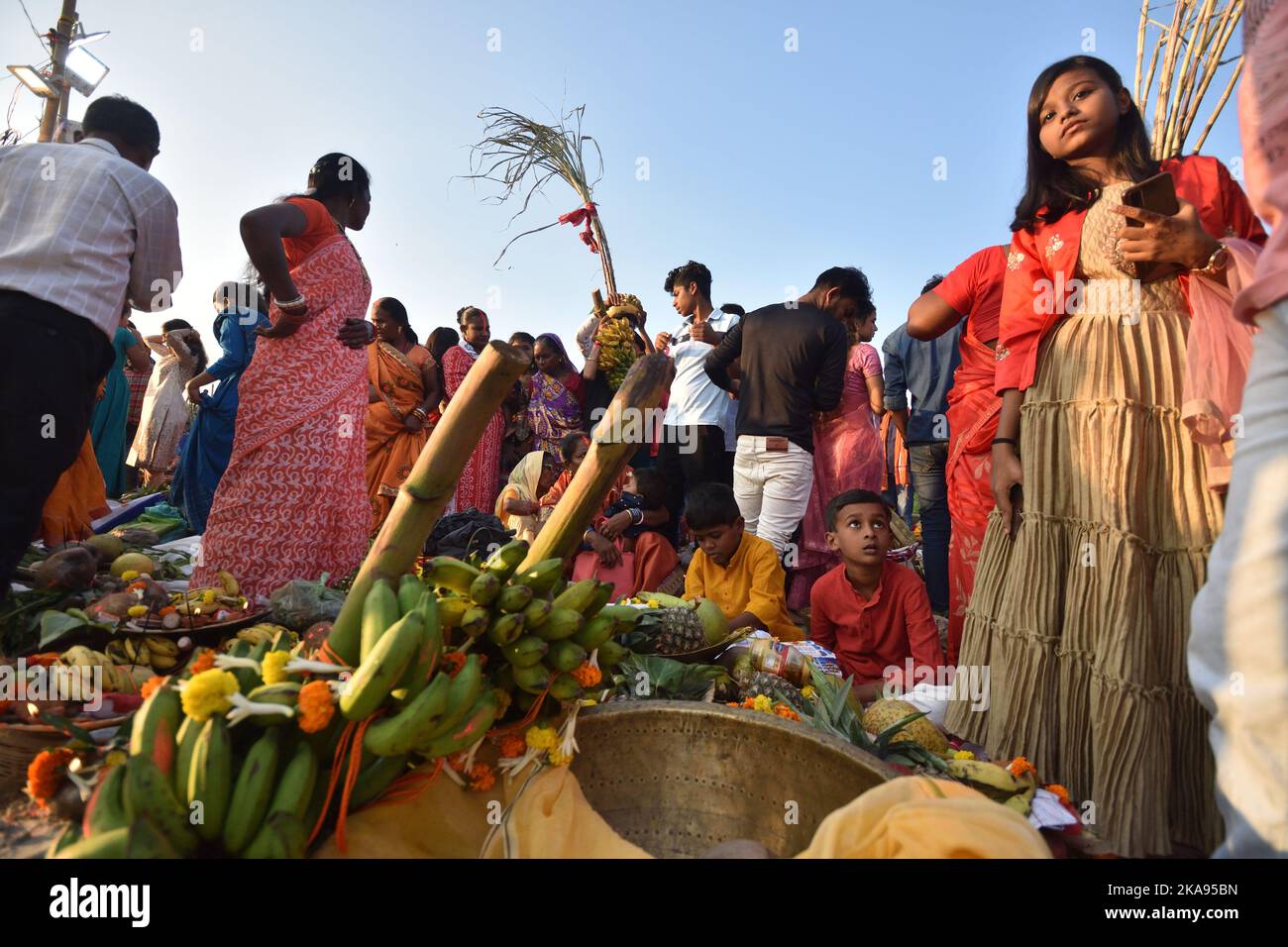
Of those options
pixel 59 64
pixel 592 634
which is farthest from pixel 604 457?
pixel 59 64

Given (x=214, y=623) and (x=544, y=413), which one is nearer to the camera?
(x=214, y=623)

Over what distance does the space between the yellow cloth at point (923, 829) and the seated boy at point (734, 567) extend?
2.62 m

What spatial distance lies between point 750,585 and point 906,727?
1.70 metres

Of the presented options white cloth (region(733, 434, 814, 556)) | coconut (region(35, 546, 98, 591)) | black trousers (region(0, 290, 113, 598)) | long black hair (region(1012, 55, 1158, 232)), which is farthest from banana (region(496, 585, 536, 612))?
white cloth (region(733, 434, 814, 556))

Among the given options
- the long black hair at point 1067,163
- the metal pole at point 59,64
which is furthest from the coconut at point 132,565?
the metal pole at point 59,64

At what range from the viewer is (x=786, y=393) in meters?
4.73

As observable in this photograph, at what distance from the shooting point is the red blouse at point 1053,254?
216 cm

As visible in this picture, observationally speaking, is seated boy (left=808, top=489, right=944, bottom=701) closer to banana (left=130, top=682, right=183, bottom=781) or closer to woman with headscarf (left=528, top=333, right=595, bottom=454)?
banana (left=130, top=682, right=183, bottom=781)

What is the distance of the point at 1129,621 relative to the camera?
2.00 m

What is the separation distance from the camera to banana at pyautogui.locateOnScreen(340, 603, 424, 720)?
46.4 inches

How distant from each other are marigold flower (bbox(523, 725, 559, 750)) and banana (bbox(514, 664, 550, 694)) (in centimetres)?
8
